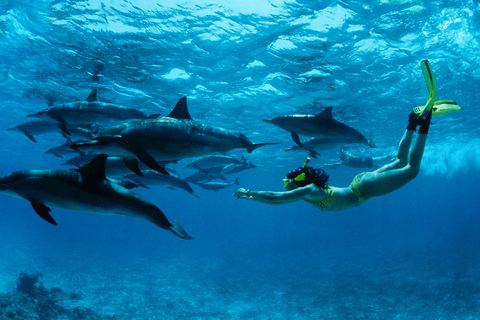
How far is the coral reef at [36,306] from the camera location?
1217cm

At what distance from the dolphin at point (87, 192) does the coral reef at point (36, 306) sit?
12436mm

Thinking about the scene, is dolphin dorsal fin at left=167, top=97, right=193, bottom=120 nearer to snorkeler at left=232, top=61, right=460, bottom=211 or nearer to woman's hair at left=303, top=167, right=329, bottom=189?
snorkeler at left=232, top=61, right=460, bottom=211

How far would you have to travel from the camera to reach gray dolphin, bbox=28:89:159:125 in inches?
243

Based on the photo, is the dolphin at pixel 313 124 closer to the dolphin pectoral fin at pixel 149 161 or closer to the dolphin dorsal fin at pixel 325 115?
the dolphin dorsal fin at pixel 325 115

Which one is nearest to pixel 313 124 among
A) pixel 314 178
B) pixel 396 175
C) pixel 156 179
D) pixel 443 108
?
pixel 314 178

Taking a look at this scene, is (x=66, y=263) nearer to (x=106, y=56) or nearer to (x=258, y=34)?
(x=106, y=56)

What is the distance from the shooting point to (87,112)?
248 inches

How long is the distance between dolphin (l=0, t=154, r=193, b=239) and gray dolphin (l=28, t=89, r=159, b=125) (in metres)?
3.26

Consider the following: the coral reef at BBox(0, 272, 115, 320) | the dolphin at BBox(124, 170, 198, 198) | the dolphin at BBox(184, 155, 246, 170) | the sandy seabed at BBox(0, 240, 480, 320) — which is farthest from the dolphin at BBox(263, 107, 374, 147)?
the coral reef at BBox(0, 272, 115, 320)

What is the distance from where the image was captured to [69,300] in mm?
16469

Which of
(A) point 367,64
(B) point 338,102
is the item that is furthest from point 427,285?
(A) point 367,64

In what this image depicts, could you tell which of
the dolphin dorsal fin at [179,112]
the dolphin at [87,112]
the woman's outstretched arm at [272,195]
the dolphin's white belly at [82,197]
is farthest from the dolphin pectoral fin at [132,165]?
the dolphin at [87,112]

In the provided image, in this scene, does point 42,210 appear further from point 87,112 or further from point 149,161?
point 87,112

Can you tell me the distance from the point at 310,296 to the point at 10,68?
22.2 metres
